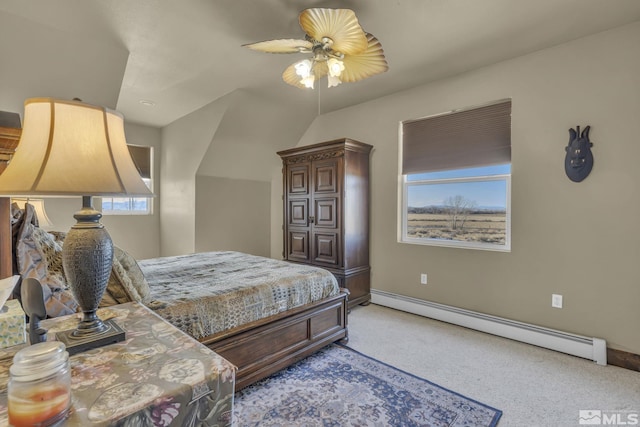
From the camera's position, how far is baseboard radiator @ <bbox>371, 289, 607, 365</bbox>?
2477 mm

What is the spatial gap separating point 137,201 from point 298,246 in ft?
9.69

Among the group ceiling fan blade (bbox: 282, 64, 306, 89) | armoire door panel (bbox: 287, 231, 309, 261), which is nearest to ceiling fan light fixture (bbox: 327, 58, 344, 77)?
ceiling fan blade (bbox: 282, 64, 306, 89)

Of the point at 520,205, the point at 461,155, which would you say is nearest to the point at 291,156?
the point at 461,155

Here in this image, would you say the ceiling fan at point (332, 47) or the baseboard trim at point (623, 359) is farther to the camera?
the baseboard trim at point (623, 359)

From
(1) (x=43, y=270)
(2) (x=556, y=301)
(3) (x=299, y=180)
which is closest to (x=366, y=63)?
(3) (x=299, y=180)

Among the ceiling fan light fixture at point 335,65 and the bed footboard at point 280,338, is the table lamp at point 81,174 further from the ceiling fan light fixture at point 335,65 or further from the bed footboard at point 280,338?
the ceiling fan light fixture at point 335,65

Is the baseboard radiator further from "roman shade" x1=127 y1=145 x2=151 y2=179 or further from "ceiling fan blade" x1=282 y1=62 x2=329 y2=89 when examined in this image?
"roman shade" x1=127 y1=145 x2=151 y2=179

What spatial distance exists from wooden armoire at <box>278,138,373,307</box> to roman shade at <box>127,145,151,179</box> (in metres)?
2.56

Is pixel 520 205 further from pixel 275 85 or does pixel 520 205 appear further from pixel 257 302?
pixel 275 85

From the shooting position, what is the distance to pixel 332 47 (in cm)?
209

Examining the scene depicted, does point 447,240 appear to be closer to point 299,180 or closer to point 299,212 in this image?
point 299,212

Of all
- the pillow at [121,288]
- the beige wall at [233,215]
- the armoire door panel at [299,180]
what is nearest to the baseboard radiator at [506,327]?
the armoire door panel at [299,180]

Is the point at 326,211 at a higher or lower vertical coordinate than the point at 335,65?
lower

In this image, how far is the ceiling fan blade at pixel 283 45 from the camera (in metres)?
2.03
